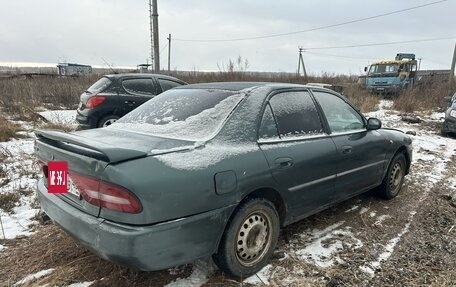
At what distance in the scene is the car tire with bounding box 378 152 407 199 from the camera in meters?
4.71

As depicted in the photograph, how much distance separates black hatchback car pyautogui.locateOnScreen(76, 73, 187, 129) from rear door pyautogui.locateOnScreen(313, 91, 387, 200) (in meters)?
5.27

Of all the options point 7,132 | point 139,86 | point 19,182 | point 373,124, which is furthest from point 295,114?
point 7,132

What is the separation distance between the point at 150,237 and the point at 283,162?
130cm

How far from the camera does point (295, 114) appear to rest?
3.40 meters

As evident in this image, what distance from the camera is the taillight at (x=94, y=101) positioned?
307 inches

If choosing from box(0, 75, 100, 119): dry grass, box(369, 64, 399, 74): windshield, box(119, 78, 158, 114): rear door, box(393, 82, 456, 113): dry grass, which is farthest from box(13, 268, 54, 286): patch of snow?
box(369, 64, 399, 74): windshield

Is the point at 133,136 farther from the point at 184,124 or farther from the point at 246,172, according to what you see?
the point at 246,172

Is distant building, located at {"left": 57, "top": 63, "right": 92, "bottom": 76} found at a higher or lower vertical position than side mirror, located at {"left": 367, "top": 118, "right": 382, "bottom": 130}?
higher

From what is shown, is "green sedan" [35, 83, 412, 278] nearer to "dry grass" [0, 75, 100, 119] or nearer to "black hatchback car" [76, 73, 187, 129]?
"black hatchback car" [76, 73, 187, 129]

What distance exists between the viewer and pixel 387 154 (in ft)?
14.8

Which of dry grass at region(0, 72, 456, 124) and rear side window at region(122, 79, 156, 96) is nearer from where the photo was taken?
rear side window at region(122, 79, 156, 96)

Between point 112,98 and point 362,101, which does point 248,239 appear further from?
point 362,101

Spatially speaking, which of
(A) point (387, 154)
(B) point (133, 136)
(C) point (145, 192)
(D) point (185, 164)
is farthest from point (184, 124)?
(A) point (387, 154)

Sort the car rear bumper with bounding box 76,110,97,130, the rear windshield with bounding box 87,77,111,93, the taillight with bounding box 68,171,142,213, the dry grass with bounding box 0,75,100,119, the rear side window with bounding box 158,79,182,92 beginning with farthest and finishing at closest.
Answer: the dry grass with bounding box 0,75,100,119
the rear side window with bounding box 158,79,182,92
the rear windshield with bounding box 87,77,111,93
the car rear bumper with bounding box 76,110,97,130
the taillight with bounding box 68,171,142,213
